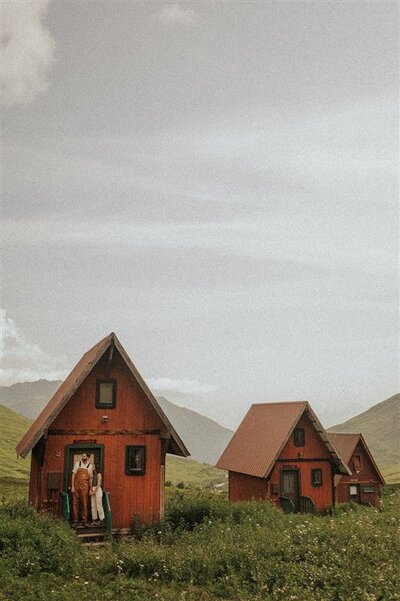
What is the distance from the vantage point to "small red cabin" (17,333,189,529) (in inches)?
850

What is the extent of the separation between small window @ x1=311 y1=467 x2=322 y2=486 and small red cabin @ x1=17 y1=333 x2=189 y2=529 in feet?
35.0

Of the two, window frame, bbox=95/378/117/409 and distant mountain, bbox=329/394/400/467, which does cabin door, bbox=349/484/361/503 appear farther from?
distant mountain, bbox=329/394/400/467

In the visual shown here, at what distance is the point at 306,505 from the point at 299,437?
357cm

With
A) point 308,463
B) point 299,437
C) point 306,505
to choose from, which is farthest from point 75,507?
point 308,463

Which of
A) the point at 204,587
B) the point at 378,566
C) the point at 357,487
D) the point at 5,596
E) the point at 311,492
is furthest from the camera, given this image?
the point at 357,487

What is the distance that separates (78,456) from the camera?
22078mm

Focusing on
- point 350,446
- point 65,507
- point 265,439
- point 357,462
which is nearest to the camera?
point 65,507

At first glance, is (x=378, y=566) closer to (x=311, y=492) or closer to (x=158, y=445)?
(x=158, y=445)

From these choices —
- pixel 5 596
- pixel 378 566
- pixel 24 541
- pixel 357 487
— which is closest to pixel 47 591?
pixel 5 596

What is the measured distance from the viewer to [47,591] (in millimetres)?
12820

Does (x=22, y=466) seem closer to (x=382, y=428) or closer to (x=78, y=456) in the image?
(x=78, y=456)

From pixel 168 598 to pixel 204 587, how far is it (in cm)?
141

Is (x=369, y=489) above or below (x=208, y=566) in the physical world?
below

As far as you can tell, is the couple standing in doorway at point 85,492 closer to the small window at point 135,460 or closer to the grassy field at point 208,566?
the small window at point 135,460
